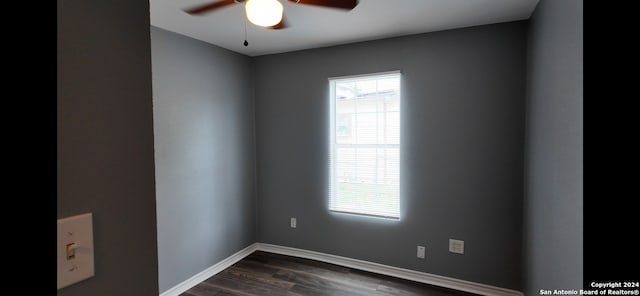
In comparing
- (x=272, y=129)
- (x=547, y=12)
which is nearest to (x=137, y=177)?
(x=547, y=12)

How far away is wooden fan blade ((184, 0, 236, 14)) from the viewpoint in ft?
6.86

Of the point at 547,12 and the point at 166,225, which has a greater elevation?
the point at 547,12

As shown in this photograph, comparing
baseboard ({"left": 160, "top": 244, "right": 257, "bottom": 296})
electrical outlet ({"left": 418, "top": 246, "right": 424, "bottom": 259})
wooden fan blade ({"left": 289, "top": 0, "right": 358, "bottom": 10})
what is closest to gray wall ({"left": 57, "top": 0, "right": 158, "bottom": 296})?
wooden fan blade ({"left": 289, "top": 0, "right": 358, "bottom": 10})

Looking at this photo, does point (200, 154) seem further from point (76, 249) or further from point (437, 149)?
point (76, 249)

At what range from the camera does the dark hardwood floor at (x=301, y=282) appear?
2.77 metres

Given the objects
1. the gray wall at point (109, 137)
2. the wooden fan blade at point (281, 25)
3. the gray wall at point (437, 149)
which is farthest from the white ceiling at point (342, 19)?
the gray wall at point (109, 137)

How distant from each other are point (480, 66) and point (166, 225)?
315 cm

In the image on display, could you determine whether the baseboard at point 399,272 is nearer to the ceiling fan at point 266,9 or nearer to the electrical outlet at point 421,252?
the electrical outlet at point 421,252

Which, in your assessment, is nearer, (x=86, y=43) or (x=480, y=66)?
(x=86, y=43)

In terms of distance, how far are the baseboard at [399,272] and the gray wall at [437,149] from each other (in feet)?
0.18

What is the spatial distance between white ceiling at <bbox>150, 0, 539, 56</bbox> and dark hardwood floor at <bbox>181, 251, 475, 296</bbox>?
2409 millimetres

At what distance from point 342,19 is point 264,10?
3.33ft
